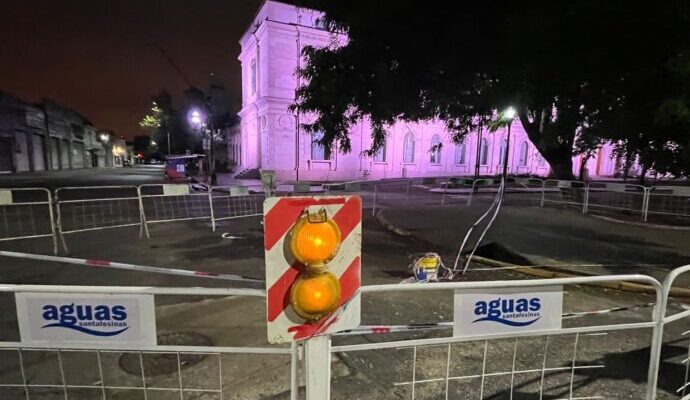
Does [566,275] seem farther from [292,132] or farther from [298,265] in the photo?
[292,132]

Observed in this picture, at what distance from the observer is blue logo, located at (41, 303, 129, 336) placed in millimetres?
1975

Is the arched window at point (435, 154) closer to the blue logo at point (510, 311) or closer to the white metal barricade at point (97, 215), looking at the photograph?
the white metal barricade at point (97, 215)

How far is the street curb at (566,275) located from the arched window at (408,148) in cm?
3119

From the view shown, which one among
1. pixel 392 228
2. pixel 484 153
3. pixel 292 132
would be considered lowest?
→ pixel 392 228

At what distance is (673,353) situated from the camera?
3676 millimetres

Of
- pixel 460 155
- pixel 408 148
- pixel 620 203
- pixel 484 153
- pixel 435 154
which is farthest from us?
pixel 484 153

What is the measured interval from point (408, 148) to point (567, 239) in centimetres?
2973

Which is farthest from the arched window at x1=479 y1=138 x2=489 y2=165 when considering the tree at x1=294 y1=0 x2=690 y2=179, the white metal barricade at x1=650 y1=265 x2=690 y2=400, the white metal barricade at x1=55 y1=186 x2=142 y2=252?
the white metal barricade at x1=650 y1=265 x2=690 y2=400

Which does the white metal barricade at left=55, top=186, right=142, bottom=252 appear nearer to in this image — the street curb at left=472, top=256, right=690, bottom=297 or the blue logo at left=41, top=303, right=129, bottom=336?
the blue logo at left=41, top=303, right=129, bottom=336

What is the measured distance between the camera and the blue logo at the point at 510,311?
2.30m

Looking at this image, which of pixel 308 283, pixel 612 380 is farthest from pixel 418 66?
pixel 308 283

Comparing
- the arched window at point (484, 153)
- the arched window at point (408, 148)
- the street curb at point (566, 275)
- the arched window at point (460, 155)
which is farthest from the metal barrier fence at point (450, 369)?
the arched window at point (484, 153)

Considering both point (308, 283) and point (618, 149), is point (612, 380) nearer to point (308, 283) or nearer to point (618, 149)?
point (308, 283)

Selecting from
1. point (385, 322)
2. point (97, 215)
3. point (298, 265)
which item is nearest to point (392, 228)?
point (385, 322)
